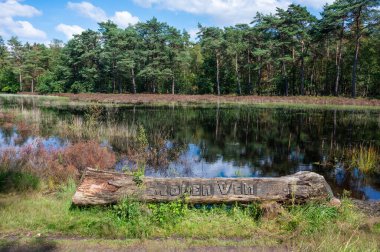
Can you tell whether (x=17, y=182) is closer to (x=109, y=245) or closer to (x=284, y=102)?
(x=109, y=245)

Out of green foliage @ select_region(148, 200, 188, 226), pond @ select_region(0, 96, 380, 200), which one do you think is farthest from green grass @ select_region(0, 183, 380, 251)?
pond @ select_region(0, 96, 380, 200)

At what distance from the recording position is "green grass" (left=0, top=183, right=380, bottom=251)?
5.34 meters

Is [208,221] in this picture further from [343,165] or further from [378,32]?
[378,32]

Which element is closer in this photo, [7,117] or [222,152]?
[222,152]

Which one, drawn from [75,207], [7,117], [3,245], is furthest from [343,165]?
Answer: [7,117]

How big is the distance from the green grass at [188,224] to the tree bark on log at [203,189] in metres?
0.19

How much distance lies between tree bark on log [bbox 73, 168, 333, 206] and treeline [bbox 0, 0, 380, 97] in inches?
1683

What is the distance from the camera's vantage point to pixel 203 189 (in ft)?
21.2

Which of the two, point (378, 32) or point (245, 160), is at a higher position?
point (378, 32)

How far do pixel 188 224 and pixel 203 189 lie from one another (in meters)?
0.88

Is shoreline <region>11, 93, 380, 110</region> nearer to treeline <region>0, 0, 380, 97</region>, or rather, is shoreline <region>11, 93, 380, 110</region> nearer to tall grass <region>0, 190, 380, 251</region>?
treeline <region>0, 0, 380, 97</region>

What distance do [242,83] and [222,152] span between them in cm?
5513

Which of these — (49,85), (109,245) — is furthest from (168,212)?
(49,85)

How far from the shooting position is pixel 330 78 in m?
60.9
